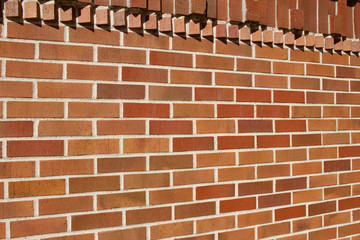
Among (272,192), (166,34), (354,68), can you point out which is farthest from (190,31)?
Result: (354,68)

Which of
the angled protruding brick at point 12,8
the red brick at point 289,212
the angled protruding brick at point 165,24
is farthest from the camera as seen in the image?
the red brick at point 289,212

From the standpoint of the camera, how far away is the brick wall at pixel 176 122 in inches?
55.5

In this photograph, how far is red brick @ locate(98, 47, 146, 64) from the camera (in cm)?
151

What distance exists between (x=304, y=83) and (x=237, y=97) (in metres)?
0.45

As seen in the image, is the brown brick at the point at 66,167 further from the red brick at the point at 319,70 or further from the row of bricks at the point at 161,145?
the red brick at the point at 319,70

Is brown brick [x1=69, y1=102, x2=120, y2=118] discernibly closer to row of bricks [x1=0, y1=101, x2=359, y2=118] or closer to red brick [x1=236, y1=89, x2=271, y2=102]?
row of bricks [x1=0, y1=101, x2=359, y2=118]

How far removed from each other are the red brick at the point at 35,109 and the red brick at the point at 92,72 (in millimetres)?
143

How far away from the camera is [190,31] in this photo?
165 centimetres

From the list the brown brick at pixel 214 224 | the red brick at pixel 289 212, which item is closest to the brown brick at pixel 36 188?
the brown brick at pixel 214 224

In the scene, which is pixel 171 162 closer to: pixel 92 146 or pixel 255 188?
pixel 92 146

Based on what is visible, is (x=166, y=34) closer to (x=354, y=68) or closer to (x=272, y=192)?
(x=272, y=192)

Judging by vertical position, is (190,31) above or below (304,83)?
above

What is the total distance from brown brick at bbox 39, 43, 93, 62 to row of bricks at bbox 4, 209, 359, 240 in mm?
682

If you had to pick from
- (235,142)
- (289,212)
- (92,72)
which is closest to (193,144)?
(235,142)
